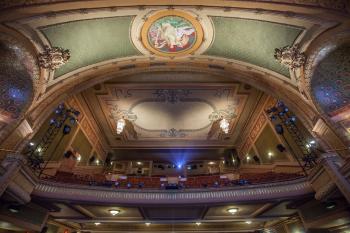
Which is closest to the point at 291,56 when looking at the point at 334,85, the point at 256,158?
the point at 334,85

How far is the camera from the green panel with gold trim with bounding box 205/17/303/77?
6.89 m

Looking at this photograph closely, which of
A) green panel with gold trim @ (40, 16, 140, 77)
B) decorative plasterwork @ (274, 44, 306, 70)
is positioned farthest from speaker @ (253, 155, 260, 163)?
green panel with gold trim @ (40, 16, 140, 77)

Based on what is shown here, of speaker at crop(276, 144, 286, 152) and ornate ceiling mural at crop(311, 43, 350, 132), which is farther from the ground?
speaker at crop(276, 144, 286, 152)

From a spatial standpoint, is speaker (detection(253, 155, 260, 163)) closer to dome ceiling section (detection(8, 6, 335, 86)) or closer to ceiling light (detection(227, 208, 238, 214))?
ceiling light (detection(227, 208, 238, 214))

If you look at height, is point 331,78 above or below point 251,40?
below

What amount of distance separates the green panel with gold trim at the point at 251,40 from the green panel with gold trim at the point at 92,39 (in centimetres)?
302

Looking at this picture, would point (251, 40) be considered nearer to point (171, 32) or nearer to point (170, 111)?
point (171, 32)

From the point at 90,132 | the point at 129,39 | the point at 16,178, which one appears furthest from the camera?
the point at 90,132

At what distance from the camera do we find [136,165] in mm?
16672

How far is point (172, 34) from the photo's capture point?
7.62m

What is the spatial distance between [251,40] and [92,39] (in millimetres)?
5395

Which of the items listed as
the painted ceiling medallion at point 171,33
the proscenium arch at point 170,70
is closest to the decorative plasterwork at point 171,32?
the painted ceiling medallion at point 171,33

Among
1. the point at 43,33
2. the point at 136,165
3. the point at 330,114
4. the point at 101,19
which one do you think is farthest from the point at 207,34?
the point at 136,165

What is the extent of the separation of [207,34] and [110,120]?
7.81 meters
